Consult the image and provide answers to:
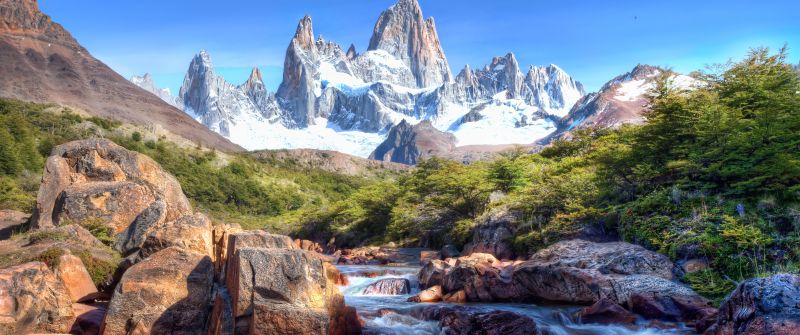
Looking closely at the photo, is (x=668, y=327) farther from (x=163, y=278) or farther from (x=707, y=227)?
(x=163, y=278)

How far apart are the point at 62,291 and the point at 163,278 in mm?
1909

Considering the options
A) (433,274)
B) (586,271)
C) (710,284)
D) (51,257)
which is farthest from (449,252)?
(51,257)

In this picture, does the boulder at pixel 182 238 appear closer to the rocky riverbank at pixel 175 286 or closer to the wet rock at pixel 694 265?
the rocky riverbank at pixel 175 286

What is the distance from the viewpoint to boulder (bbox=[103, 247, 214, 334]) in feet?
27.9

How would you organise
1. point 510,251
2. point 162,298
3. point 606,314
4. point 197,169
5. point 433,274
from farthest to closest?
point 197,169 → point 510,251 → point 433,274 → point 606,314 → point 162,298

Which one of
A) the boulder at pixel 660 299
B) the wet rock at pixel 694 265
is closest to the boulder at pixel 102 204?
the boulder at pixel 660 299

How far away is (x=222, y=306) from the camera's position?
8.33 meters

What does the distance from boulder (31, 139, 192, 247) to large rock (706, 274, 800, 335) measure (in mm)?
12841

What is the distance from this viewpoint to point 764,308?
24.1 ft

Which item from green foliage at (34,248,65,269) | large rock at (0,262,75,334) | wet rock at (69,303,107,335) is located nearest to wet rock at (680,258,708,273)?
wet rock at (69,303,107,335)

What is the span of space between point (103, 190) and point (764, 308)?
59.7 ft

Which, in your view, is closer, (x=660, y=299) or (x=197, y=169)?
(x=660, y=299)

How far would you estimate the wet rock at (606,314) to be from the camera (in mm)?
10484

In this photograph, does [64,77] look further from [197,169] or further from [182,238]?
[182,238]
